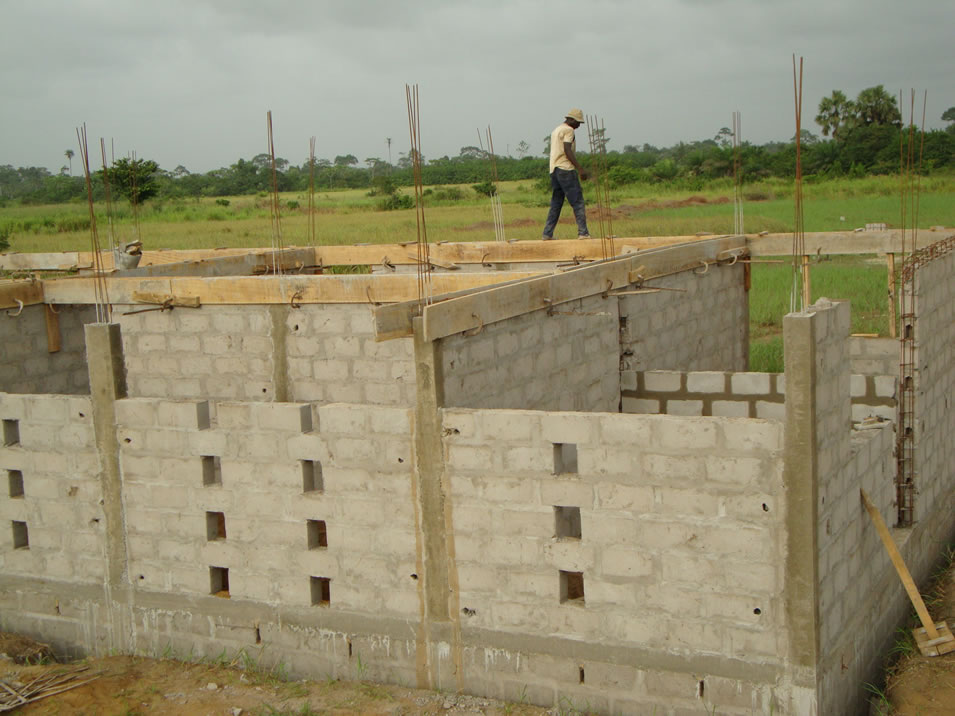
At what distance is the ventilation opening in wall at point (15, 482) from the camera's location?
752 centimetres

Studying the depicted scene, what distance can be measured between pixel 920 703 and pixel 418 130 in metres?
4.45

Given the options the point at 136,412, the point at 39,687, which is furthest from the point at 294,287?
the point at 39,687

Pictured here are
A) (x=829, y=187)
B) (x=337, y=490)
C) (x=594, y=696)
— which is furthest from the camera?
(x=829, y=187)

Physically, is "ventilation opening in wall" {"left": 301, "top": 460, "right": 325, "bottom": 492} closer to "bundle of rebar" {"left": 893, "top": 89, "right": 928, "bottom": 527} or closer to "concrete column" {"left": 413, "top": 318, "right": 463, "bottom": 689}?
"concrete column" {"left": 413, "top": 318, "right": 463, "bottom": 689}

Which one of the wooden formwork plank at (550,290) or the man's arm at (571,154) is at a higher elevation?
the man's arm at (571,154)

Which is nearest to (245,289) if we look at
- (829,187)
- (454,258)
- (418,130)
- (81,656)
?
(418,130)

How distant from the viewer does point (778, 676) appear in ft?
18.5

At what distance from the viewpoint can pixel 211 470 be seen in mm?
6980

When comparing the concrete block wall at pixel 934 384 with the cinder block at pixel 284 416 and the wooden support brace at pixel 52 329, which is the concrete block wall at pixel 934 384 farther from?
the wooden support brace at pixel 52 329

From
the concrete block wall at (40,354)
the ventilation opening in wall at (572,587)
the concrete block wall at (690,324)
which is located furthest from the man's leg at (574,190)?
the ventilation opening in wall at (572,587)

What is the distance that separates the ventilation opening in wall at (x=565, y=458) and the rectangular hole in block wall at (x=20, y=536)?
3.61 meters

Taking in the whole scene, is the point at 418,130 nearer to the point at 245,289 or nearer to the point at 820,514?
the point at 245,289

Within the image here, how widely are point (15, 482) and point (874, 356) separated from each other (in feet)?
21.8

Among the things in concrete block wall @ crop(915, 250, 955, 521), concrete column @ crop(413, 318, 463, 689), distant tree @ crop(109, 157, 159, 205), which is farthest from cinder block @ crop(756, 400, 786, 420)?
distant tree @ crop(109, 157, 159, 205)
